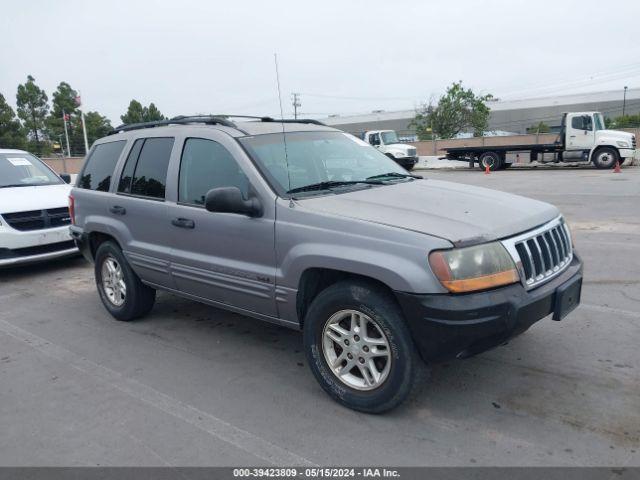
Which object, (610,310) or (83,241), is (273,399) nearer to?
(83,241)

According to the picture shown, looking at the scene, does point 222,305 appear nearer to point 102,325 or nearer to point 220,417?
point 220,417

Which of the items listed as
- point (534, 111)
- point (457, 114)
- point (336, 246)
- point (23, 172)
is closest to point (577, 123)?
point (23, 172)

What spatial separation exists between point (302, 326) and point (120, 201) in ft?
7.65

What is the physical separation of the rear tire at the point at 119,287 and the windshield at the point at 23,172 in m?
3.61

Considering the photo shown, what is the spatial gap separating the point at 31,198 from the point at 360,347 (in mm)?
5965

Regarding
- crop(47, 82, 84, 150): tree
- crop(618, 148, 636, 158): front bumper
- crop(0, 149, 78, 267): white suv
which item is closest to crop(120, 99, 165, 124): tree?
crop(47, 82, 84, 150): tree

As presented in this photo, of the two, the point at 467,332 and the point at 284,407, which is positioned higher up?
the point at 467,332

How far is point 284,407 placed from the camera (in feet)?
11.6

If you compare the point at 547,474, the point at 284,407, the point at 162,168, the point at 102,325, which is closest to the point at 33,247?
the point at 102,325

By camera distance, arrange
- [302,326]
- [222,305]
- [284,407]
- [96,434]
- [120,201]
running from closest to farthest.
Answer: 1. [96,434]
2. [284,407]
3. [302,326]
4. [222,305]
5. [120,201]

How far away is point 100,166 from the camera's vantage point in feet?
18.3

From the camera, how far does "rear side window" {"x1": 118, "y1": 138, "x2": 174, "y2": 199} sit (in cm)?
468

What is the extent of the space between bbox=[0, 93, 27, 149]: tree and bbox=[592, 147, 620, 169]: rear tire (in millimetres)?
38526

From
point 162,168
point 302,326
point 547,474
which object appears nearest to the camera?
point 547,474
